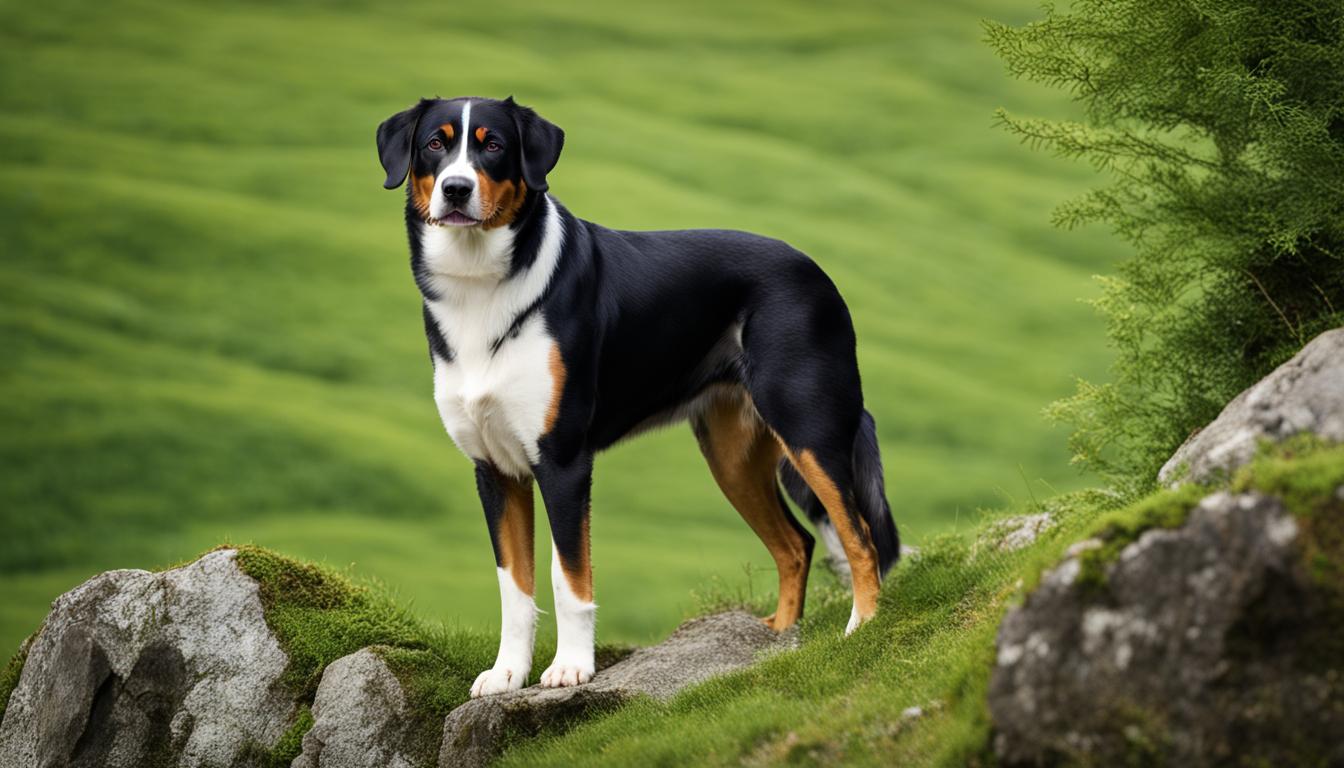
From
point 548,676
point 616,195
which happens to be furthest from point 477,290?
point 616,195

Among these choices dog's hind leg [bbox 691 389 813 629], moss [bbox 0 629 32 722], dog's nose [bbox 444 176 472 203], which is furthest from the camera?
dog's hind leg [bbox 691 389 813 629]

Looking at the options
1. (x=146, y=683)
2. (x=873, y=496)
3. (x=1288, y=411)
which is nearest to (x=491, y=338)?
(x=873, y=496)

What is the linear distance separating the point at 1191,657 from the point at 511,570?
3.83 meters

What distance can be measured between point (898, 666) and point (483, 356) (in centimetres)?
243

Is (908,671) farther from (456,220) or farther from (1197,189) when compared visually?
(1197,189)

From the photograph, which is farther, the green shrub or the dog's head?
the green shrub

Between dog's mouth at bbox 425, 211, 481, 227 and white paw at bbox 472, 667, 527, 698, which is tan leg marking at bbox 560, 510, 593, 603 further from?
dog's mouth at bbox 425, 211, 481, 227

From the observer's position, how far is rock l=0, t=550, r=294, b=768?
707cm

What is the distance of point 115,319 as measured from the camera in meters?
26.4

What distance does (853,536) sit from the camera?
23.0 feet

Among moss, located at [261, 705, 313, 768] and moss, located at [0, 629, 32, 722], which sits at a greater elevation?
moss, located at [261, 705, 313, 768]

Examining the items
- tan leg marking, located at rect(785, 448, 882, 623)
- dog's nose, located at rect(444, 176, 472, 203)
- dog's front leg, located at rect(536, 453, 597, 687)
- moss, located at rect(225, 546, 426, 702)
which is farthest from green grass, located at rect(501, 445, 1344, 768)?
dog's nose, located at rect(444, 176, 472, 203)

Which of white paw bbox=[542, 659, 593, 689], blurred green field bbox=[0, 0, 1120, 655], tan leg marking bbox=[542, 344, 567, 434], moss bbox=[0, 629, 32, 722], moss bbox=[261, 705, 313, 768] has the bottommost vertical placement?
blurred green field bbox=[0, 0, 1120, 655]

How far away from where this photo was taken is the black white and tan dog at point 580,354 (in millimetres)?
6566
